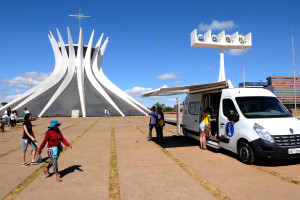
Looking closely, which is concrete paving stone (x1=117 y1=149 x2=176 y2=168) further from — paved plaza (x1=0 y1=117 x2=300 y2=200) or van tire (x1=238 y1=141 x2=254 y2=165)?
van tire (x1=238 y1=141 x2=254 y2=165)

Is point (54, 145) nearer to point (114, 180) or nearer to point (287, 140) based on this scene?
point (114, 180)

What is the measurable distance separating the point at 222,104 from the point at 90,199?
207 inches

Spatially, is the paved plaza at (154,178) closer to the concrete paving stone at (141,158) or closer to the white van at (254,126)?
the concrete paving stone at (141,158)

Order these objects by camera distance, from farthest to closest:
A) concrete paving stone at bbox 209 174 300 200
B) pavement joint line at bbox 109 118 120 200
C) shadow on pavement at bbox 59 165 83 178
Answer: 1. shadow on pavement at bbox 59 165 83 178
2. pavement joint line at bbox 109 118 120 200
3. concrete paving stone at bbox 209 174 300 200

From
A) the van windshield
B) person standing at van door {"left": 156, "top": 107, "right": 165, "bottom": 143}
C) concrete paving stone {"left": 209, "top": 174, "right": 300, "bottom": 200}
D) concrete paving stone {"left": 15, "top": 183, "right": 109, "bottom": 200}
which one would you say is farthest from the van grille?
person standing at van door {"left": 156, "top": 107, "right": 165, "bottom": 143}

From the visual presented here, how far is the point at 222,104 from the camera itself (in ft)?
24.3

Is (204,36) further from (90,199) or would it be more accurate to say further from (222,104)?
(90,199)

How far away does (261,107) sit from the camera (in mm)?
6750

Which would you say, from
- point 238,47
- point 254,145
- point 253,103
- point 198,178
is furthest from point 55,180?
point 238,47

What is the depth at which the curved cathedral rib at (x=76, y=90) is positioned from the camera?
121ft

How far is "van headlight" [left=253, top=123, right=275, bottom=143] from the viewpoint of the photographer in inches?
218

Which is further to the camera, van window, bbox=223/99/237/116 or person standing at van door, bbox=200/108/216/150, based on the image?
person standing at van door, bbox=200/108/216/150

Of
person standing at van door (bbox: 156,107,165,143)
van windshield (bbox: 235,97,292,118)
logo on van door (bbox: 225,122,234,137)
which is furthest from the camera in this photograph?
person standing at van door (bbox: 156,107,165,143)

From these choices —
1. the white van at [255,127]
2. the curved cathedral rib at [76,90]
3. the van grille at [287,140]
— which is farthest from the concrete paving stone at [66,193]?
the curved cathedral rib at [76,90]
